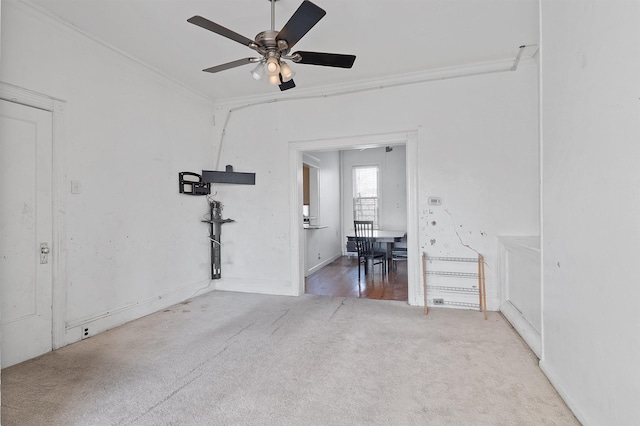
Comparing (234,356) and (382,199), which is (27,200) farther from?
(382,199)

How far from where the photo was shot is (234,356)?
2463 millimetres

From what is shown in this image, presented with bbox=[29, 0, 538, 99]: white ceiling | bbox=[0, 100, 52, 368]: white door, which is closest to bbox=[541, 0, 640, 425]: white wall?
bbox=[29, 0, 538, 99]: white ceiling

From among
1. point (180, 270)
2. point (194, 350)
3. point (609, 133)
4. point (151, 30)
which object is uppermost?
point (151, 30)

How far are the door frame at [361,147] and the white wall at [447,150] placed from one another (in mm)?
66

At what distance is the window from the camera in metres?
7.77

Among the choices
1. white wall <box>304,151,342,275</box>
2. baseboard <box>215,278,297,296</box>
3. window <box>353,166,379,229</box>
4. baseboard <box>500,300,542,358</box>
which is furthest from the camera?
window <box>353,166,379,229</box>

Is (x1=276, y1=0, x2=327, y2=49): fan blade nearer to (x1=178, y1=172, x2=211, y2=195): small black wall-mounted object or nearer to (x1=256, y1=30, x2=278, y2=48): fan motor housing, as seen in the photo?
(x1=256, y1=30, x2=278, y2=48): fan motor housing

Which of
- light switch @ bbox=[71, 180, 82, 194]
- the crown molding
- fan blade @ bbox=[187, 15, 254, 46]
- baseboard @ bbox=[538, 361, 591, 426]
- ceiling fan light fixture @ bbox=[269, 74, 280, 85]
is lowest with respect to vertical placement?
baseboard @ bbox=[538, 361, 591, 426]

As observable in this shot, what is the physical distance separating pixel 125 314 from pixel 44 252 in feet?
3.39

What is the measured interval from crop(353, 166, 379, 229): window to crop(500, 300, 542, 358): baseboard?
15.0ft

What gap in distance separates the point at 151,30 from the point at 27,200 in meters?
1.85

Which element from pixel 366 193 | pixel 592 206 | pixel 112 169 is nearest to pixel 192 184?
pixel 112 169

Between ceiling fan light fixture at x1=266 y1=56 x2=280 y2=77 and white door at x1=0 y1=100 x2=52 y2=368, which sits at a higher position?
ceiling fan light fixture at x1=266 y1=56 x2=280 y2=77

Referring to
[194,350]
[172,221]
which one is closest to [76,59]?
[172,221]
